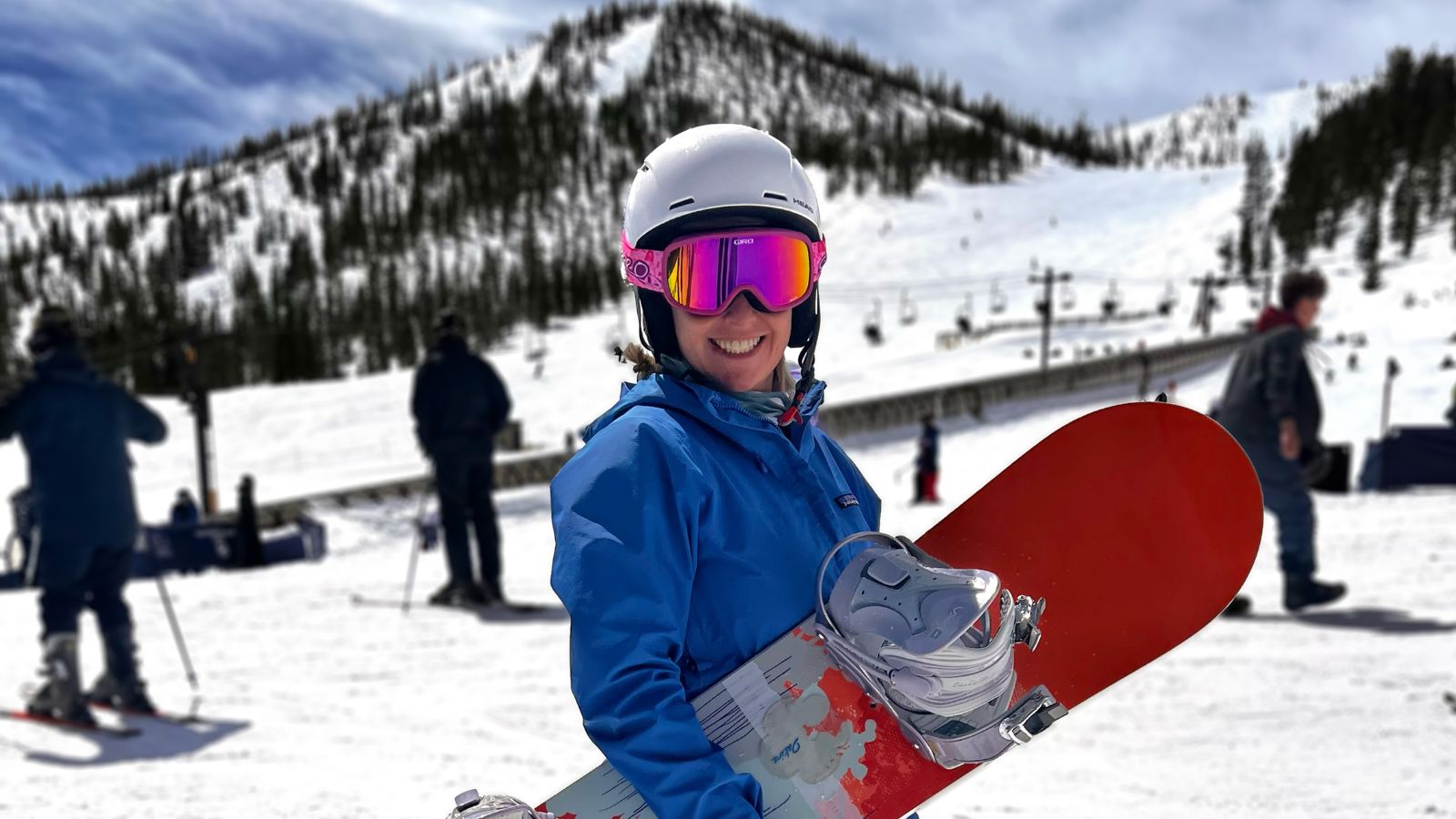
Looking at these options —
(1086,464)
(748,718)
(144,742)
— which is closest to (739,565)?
(748,718)

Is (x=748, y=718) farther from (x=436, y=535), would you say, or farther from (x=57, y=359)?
(x=436, y=535)

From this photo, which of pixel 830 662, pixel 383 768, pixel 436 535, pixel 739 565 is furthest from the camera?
pixel 436 535

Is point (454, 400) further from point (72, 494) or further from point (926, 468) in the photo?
point (926, 468)

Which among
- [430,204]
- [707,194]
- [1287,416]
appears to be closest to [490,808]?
[707,194]

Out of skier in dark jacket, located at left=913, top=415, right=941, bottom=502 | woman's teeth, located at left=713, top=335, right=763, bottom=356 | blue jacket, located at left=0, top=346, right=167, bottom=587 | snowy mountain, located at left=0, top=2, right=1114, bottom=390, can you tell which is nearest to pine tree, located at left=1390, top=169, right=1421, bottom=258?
snowy mountain, located at left=0, top=2, right=1114, bottom=390

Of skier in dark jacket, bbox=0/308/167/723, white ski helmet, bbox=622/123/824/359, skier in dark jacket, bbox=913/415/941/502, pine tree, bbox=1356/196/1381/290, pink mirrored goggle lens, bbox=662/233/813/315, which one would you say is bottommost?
skier in dark jacket, bbox=913/415/941/502

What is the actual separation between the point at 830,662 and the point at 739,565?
0.85ft

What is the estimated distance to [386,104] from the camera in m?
186

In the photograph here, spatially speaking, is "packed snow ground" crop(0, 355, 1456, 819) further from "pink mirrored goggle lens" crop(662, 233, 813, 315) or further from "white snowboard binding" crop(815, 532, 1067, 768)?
"pink mirrored goggle lens" crop(662, 233, 813, 315)

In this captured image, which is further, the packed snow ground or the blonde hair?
the packed snow ground

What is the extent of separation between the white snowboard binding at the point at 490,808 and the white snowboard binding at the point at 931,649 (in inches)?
20.3

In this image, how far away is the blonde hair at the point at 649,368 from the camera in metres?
1.58

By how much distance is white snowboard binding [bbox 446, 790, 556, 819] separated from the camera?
1211mm

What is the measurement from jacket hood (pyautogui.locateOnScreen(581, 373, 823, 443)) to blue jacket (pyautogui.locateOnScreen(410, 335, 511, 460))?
18.0 ft
